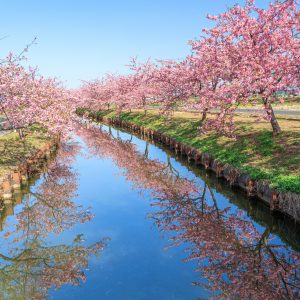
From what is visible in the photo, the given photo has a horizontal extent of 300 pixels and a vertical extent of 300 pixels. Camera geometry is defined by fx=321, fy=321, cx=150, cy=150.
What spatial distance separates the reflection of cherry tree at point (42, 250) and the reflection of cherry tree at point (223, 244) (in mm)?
4533

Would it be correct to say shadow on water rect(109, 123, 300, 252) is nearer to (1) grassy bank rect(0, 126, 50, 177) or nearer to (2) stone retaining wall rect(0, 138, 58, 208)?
(1) grassy bank rect(0, 126, 50, 177)

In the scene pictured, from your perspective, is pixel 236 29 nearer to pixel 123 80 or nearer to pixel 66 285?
pixel 66 285

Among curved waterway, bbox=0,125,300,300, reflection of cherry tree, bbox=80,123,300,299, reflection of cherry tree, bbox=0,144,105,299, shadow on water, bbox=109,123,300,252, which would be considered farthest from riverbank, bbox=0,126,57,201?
shadow on water, bbox=109,123,300,252

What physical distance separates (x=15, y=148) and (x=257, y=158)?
20514 millimetres

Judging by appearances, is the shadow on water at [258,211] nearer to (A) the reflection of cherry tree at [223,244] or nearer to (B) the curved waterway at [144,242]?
(B) the curved waterway at [144,242]

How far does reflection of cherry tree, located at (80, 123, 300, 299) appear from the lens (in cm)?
1163

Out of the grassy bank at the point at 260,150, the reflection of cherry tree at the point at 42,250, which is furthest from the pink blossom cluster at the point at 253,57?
the reflection of cherry tree at the point at 42,250

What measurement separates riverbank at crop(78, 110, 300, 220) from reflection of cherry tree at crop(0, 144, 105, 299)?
9706 mm

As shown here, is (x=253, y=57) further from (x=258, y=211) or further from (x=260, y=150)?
(x=258, y=211)

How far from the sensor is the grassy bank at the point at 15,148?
77.8 feet

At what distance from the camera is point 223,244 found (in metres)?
14.7

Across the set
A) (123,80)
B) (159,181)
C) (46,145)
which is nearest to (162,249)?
(159,181)

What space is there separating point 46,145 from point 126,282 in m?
23.7

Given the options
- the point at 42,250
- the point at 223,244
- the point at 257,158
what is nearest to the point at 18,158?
the point at 42,250
